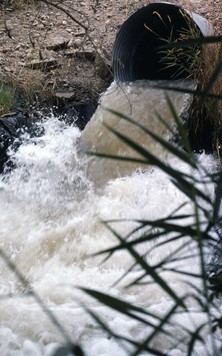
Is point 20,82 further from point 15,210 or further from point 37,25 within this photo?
point 15,210

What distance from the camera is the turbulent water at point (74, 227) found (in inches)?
113

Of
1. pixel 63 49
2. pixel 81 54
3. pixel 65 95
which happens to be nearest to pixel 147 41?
pixel 81 54

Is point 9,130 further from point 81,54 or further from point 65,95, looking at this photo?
point 81,54

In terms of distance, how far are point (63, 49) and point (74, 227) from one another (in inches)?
80.0

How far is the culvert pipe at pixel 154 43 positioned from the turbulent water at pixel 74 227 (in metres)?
0.26

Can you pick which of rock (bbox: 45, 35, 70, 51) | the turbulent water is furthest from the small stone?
rock (bbox: 45, 35, 70, 51)

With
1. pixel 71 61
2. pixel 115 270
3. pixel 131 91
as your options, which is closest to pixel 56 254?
pixel 115 270

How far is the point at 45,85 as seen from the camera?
5125mm

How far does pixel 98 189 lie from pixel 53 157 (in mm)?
512

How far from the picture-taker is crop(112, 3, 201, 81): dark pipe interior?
4.91m

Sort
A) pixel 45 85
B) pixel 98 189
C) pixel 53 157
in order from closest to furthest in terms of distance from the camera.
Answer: pixel 98 189, pixel 53 157, pixel 45 85

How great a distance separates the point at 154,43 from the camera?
5.39 meters

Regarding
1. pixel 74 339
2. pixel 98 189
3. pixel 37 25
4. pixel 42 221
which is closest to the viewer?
pixel 74 339

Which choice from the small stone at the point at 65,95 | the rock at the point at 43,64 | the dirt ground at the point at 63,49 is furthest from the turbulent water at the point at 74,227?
the rock at the point at 43,64
